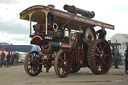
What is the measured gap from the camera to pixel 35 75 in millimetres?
8781

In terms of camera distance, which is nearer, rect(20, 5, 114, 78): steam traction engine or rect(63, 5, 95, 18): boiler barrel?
rect(20, 5, 114, 78): steam traction engine

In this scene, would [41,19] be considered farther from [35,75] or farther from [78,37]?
[35,75]

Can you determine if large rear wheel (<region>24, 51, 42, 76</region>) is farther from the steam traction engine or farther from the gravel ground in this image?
the gravel ground

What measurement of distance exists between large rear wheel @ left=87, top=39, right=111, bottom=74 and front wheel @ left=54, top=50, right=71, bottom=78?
124 cm

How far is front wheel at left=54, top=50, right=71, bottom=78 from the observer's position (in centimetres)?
754

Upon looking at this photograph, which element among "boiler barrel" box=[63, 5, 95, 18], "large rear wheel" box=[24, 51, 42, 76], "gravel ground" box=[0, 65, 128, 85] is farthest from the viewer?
"boiler barrel" box=[63, 5, 95, 18]

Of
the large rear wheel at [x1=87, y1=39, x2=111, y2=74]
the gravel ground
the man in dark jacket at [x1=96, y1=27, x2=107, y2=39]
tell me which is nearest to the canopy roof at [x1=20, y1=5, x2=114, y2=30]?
the man in dark jacket at [x1=96, y1=27, x2=107, y2=39]

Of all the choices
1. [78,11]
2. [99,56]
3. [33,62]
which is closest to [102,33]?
[99,56]

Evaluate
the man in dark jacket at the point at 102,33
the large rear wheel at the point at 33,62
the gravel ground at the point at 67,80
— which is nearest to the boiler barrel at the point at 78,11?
the man in dark jacket at the point at 102,33

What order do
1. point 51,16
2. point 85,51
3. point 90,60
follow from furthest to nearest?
point 85,51, point 90,60, point 51,16

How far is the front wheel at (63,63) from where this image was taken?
754cm

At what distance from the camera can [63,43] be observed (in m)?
8.44

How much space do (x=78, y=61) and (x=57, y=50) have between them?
1.25 metres

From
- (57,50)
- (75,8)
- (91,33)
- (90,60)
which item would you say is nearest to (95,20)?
(91,33)
